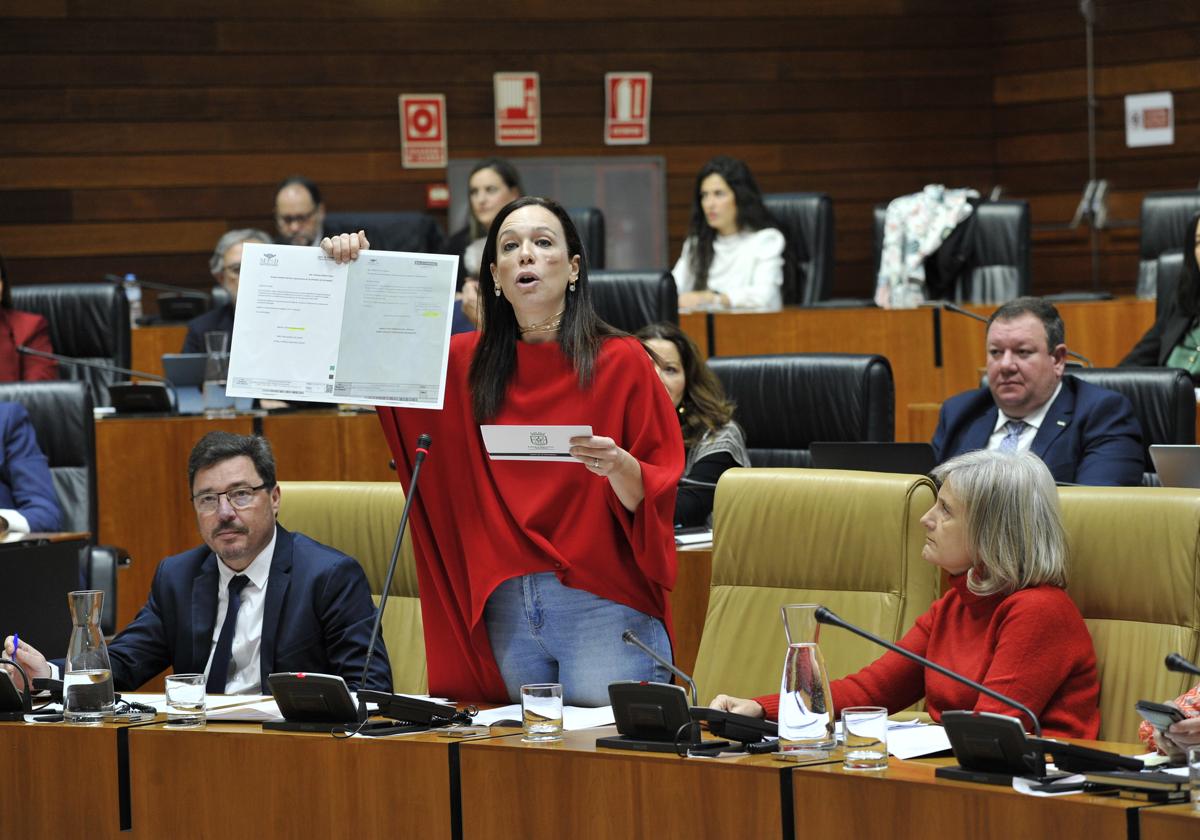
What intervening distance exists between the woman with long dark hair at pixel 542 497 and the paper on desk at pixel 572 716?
1.9 inches

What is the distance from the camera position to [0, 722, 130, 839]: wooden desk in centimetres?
259

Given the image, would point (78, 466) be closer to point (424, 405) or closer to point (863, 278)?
point (424, 405)

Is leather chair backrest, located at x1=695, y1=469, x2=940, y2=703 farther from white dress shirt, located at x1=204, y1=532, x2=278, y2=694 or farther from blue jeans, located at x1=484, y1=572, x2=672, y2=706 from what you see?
white dress shirt, located at x1=204, y1=532, x2=278, y2=694

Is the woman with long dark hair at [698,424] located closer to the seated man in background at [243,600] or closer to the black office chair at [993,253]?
the seated man in background at [243,600]

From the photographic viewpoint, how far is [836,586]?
3.07 m

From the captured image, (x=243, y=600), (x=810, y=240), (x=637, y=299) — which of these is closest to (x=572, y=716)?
(x=243, y=600)

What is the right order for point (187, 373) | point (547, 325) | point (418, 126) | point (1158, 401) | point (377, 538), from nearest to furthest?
point (547, 325)
point (377, 538)
point (1158, 401)
point (187, 373)
point (418, 126)

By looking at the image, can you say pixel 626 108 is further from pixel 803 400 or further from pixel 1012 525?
pixel 1012 525

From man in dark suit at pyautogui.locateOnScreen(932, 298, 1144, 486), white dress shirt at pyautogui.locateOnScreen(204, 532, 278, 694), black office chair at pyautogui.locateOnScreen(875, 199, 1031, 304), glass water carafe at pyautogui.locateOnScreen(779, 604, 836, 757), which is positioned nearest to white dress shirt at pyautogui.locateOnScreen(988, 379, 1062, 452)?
man in dark suit at pyautogui.locateOnScreen(932, 298, 1144, 486)

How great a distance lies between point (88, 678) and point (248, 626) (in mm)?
508

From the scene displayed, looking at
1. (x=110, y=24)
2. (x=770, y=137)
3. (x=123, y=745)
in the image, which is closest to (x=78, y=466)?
(x=123, y=745)

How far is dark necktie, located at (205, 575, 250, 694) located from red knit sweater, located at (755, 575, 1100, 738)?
3.51ft

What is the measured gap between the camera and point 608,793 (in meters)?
2.28

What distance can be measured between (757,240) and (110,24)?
10.9 ft
